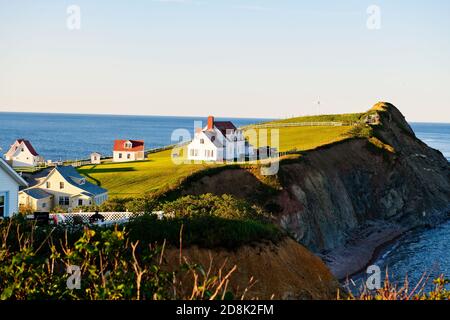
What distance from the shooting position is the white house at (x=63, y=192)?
58.7 m

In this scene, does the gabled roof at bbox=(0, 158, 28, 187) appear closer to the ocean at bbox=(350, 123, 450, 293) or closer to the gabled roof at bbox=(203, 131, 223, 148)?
the ocean at bbox=(350, 123, 450, 293)

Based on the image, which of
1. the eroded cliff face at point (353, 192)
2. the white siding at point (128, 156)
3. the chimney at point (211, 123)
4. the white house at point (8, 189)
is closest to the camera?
the white house at point (8, 189)

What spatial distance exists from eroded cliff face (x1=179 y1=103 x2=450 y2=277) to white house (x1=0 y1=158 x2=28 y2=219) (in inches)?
909

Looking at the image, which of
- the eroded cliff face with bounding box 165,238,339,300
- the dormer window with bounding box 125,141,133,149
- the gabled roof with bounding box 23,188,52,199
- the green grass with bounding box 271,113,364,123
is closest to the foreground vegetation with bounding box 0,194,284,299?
the eroded cliff face with bounding box 165,238,339,300

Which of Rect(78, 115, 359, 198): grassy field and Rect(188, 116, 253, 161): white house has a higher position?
Rect(188, 116, 253, 161): white house

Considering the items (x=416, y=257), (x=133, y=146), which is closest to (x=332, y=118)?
(x=133, y=146)

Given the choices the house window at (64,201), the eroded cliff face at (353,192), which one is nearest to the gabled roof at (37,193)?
the house window at (64,201)

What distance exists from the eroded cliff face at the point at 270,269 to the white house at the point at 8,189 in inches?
525

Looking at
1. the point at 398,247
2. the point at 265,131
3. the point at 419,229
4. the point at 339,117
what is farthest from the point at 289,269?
the point at 339,117

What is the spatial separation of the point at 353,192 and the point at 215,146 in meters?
18.6

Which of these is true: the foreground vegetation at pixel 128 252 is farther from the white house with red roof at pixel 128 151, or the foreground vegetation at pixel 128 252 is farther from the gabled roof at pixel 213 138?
the white house with red roof at pixel 128 151

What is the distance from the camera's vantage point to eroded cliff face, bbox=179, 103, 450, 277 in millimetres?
58406
